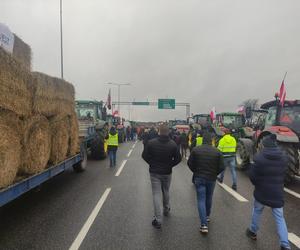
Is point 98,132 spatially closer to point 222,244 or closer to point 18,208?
point 18,208

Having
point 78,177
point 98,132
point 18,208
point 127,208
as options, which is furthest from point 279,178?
point 98,132

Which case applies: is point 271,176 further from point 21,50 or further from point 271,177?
point 21,50

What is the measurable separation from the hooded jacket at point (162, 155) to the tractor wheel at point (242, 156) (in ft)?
23.2

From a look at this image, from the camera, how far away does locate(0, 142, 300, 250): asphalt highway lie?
4926 millimetres

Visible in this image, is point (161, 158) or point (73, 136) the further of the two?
point (73, 136)

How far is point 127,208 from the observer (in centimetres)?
685

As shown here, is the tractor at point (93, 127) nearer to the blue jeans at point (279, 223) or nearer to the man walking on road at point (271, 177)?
the blue jeans at point (279, 223)

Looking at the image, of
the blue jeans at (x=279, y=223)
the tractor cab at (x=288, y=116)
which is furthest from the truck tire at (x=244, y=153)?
the blue jeans at (x=279, y=223)

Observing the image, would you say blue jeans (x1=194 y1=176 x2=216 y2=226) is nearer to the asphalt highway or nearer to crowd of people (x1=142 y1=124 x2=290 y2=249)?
crowd of people (x1=142 y1=124 x2=290 y2=249)

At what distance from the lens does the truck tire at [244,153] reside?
12135mm

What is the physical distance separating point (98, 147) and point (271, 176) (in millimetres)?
11919

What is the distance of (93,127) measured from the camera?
1536 centimetres

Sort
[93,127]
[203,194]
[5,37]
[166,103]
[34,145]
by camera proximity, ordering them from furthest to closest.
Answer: [166,103] → [93,127] → [34,145] → [5,37] → [203,194]

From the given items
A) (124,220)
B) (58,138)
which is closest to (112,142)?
(58,138)
